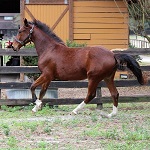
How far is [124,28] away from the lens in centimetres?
1888

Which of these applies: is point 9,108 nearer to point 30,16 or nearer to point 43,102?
point 43,102

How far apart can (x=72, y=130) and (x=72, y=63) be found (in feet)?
8.85

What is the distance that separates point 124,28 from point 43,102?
8.38 metres

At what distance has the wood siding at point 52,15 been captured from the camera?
60.6ft

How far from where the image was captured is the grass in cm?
673

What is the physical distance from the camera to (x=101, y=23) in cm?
1880

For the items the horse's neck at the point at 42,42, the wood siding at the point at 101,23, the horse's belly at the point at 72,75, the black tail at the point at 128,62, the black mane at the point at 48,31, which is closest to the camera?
the black tail at the point at 128,62

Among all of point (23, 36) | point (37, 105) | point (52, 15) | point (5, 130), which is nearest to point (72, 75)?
point (37, 105)

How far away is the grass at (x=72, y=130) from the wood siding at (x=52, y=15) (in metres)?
7.90

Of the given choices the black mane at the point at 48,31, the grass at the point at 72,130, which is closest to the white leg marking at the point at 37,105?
the grass at the point at 72,130

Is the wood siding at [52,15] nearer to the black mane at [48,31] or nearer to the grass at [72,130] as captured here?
the black mane at [48,31]

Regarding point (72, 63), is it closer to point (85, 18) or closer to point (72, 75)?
point (72, 75)

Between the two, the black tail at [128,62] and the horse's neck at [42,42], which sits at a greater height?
the horse's neck at [42,42]

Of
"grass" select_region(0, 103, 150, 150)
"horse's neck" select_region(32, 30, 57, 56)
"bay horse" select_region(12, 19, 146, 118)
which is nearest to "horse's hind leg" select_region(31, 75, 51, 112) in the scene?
"bay horse" select_region(12, 19, 146, 118)
